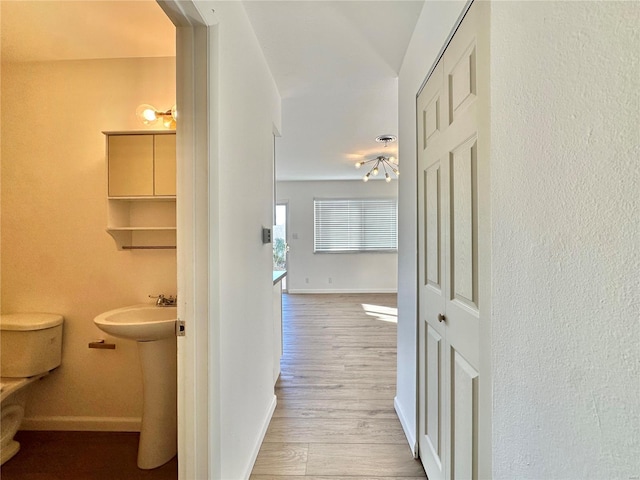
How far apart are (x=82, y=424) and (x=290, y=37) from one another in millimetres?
2739

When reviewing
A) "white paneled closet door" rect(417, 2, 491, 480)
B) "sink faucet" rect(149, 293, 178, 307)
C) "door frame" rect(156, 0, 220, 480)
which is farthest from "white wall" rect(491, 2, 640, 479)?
"sink faucet" rect(149, 293, 178, 307)

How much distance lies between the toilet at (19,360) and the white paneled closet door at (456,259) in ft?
7.30

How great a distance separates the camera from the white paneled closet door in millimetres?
921

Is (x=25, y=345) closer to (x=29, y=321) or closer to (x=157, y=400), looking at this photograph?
(x=29, y=321)

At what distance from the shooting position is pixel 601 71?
496mm

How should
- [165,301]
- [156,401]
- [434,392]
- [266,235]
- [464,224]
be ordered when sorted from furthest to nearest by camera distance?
[266,235] < [165,301] < [156,401] < [434,392] < [464,224]

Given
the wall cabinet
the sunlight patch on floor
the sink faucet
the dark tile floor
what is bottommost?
the dark tile floor

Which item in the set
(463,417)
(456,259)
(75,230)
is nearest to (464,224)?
(456,259)

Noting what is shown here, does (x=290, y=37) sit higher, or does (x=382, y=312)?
(x=290, y=37)

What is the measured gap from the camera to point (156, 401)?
5.64ft

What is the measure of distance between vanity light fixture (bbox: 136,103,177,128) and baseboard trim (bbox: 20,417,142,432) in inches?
74.7

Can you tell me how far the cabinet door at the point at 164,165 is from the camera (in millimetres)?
1846

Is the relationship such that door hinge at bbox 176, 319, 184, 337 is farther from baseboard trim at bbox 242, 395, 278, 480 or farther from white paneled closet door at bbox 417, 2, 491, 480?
white paneled closet door at bbox 417, 2, 491, 480

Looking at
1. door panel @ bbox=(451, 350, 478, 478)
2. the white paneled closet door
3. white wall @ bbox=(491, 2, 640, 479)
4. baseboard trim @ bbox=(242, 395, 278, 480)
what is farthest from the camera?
baseboard trim @ bbox=(242, 395, 278, 480)
